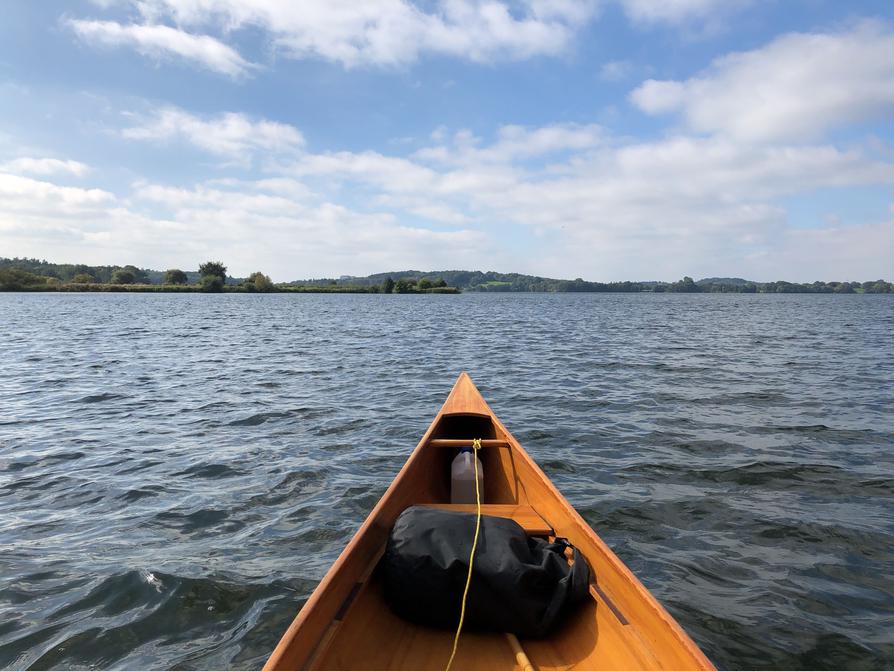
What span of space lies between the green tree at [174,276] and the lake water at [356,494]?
151 meters

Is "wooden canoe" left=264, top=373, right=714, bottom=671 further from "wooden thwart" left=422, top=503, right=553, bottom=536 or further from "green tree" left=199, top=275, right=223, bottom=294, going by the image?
"green tree" left=199, top=275, right=223, bottom=294

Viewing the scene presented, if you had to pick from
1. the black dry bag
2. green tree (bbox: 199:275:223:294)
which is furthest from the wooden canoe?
green tree (bbox: 199:275:223:294)

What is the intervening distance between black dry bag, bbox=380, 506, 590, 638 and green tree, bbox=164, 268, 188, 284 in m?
170

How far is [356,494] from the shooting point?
24.5 ft

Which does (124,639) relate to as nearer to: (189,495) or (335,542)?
(335,542)

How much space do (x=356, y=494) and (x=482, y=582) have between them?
13.8 feet

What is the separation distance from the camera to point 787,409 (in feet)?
40.8

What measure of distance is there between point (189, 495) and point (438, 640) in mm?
5181

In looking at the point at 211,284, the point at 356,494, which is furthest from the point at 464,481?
the point at 211,284

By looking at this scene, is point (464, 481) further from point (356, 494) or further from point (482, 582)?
point (482, 582)

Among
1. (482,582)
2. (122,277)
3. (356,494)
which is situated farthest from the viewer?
(122,277)

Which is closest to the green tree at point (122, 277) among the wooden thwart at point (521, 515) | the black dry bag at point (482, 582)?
the wooden thwart at point (521, 515)

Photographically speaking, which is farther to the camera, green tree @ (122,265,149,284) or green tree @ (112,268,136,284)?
green tree @ (122,265,149,284)

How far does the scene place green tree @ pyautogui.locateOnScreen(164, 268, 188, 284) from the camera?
152 metres
